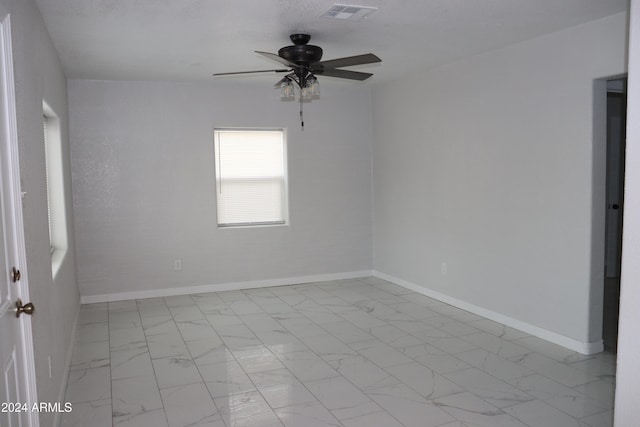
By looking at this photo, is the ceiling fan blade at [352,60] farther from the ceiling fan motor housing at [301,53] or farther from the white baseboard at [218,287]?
the white baseboard at [218,287]

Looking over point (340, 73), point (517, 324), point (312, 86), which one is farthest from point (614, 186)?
point (312, 86)

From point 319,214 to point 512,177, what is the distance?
271cm

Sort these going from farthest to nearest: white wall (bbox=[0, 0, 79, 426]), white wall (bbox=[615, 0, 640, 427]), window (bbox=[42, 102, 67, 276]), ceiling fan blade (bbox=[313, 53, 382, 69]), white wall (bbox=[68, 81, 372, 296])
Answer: white wall (bbox=[68, 81, 372, 296]), window (bbox=[42, 102, 67, 276]), ceiling fan blade (bbox=[313, 53, 382, 69]), white wall (bbox=[0, 0, 79, 426]), white wall (bbox=[615, 0, 640, 427])

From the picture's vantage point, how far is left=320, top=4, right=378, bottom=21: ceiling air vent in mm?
3223

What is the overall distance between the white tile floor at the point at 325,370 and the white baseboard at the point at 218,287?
1.32ft

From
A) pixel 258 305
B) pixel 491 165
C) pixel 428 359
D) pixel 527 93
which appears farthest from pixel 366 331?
pixel 527 93

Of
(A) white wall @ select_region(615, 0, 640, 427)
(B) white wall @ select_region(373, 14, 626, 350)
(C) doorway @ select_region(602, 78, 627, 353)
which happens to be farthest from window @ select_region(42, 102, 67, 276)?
(C) doorway @ select_region(602, 78, 627, 353)

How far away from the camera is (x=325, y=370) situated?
141 inches

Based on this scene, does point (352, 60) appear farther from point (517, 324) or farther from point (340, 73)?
point (517, 324)

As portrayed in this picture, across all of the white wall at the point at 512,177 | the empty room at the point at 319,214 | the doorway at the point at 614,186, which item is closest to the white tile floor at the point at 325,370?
the empty room at the point at 319,214

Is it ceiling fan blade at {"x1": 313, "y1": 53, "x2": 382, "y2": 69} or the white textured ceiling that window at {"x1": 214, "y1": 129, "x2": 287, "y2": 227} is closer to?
the white textured ceiling

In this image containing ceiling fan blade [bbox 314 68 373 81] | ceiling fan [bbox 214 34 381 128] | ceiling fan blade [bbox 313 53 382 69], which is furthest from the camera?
ceiling fan blade [bbox 314 68 373 81]

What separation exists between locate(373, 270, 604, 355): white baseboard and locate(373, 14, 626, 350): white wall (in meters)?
0.03

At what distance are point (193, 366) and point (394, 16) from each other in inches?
113
